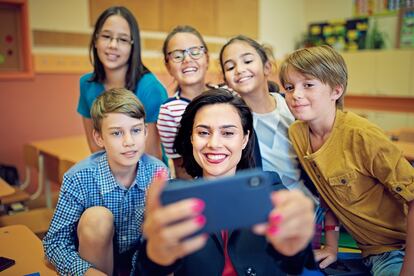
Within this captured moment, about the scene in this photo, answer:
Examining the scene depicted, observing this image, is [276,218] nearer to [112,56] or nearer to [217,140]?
[217,140]

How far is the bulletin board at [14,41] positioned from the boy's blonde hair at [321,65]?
140 inches

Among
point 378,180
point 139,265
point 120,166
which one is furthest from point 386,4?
point 139,265

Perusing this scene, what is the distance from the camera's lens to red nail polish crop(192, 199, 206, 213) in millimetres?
757

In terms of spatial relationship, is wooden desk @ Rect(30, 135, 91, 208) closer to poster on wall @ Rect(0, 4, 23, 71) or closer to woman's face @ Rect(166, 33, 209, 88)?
poster on wall @ Rect(0, 4, 23, 71)

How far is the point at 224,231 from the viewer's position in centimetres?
128

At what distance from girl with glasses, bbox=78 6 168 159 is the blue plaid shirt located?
562 mm

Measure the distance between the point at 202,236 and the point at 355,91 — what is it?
6472 mm

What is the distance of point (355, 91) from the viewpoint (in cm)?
667

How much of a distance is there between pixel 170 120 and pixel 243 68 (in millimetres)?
451

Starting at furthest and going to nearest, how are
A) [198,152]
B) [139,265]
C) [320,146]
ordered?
[320,146]
[198,152]
[139,265]

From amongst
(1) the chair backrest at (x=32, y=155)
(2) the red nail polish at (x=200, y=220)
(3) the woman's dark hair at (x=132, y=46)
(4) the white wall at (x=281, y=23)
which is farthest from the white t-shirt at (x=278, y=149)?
(4) the white wall at (x=281, y=23)

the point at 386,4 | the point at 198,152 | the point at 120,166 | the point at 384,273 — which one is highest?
the point at 386,4

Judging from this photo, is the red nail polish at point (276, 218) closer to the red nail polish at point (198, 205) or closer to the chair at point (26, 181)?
the red nail polish at point (198, 205)

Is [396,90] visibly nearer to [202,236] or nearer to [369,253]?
[369,253]
